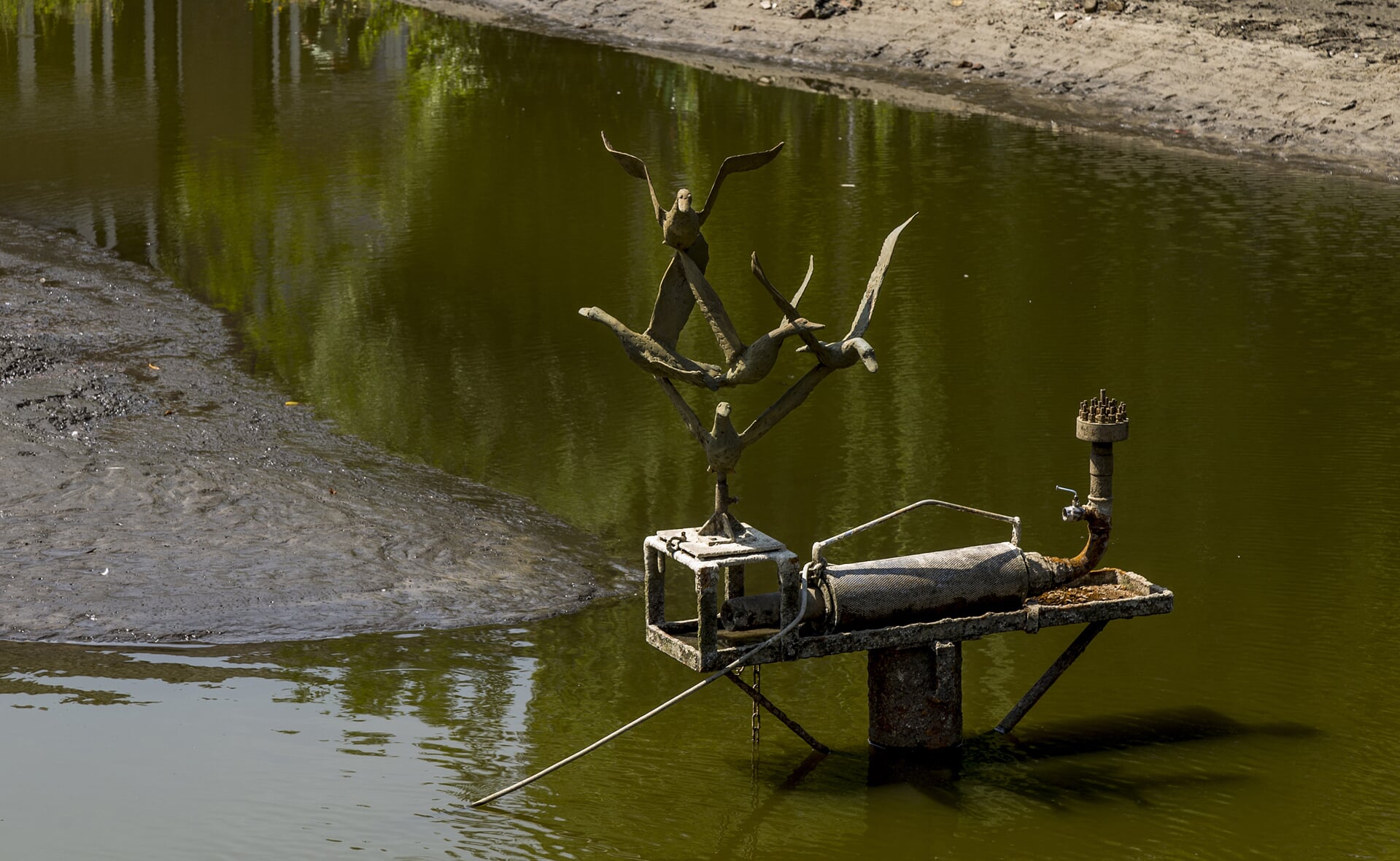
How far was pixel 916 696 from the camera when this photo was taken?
19.5 ft

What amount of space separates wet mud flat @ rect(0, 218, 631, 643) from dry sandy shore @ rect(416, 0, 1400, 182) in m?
10.2

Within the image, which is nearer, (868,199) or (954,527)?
(954,527)

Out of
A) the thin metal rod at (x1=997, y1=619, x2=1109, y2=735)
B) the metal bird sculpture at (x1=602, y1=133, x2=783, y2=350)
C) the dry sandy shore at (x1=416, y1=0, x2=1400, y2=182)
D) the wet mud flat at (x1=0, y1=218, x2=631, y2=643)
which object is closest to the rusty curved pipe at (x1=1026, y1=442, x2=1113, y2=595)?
the thin metal rod at (x1=997, y1=619, x2=1109, y2=735)

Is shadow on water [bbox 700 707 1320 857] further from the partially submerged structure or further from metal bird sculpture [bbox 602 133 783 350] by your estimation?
metal bird sculpture [bbox 602 133 783 350]

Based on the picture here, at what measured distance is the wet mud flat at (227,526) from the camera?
7125mm

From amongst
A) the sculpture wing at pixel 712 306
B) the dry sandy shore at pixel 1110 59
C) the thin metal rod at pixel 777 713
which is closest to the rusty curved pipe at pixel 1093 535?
the thin metal rod at pixel 777 713

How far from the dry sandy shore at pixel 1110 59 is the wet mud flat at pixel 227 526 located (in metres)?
10.2

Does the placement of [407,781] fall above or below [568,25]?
below

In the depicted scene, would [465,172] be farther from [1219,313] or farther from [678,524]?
[678,524]

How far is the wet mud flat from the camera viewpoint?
712 centimetres

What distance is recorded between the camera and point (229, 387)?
9875mm

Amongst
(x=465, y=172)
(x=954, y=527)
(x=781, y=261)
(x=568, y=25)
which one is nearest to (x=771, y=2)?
(x=568, y=25)

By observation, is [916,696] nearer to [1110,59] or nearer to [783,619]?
[783,619]

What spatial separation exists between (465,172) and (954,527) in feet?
28.2
